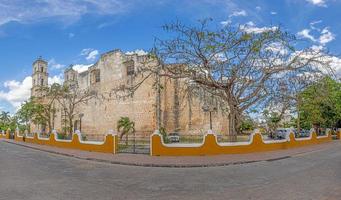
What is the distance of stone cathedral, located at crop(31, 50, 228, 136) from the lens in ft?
107

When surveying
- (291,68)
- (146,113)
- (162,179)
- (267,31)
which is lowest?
(162,179)

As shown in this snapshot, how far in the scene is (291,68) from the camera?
17875mm

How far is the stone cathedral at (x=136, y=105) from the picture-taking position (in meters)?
32.5

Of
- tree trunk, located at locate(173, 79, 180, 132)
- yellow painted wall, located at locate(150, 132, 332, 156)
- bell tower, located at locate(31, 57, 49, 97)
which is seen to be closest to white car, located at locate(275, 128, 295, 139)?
yellow painted wall, located at locate(150, 132, 332, 156)

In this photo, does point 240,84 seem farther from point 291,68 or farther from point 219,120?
point 219,120

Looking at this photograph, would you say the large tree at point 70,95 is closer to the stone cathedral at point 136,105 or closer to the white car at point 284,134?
the stone cathedral at point 136,105

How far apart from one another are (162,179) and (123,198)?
273 cm

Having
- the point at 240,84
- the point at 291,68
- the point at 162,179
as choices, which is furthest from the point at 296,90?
the point at 162,179

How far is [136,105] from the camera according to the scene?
109 ft

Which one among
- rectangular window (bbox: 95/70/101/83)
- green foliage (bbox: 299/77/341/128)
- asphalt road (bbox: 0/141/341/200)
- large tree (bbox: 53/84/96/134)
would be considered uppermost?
rectangular window (bbox: 95/70/101/83)

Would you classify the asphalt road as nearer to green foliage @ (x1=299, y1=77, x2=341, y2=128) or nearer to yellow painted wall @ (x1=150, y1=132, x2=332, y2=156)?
yellow painted wall @ (x1=150, y1=132, x2=332, y2=156)

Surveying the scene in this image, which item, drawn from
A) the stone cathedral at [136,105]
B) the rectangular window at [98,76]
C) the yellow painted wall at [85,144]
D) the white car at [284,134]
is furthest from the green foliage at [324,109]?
the rectangular window at [98,76]

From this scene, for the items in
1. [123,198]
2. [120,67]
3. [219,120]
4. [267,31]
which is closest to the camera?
[123,198]

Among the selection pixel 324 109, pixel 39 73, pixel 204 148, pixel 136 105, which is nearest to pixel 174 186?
pixel 204 148
